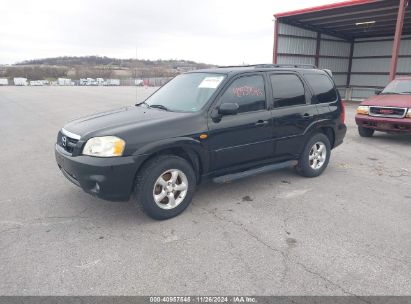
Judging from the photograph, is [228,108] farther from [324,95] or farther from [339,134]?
[339,134]

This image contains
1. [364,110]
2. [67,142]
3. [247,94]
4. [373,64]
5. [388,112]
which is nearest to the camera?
[67,142]

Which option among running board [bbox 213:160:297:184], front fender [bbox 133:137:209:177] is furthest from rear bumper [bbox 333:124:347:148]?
front fender [bbox 133:137:209:177]

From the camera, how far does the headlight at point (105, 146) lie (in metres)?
3.40

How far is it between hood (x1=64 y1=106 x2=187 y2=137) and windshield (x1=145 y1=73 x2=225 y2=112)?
0.23m

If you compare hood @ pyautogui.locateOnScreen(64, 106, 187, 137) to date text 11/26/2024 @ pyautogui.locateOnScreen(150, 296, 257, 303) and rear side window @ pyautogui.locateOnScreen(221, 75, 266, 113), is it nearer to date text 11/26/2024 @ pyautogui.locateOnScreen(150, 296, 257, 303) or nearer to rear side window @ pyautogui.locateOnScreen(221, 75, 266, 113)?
rear side window @ pyautogui.locateOnScreen(221, 75, 266, 113)

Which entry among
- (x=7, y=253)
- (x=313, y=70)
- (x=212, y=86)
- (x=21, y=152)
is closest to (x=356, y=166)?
(x=313, y=70)

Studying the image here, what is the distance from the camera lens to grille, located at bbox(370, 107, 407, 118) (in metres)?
7.77

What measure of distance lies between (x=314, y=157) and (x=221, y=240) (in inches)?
110

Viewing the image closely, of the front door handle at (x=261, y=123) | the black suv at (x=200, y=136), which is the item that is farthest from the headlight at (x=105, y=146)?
the front door handle at (x=261, y=123)

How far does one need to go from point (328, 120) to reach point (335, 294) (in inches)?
138

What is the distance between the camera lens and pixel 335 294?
2.52 m

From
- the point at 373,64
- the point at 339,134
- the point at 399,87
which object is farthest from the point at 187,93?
the point at 373,64

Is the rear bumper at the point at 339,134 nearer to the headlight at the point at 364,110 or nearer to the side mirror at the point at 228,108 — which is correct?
the side mirror at the point at 228,108

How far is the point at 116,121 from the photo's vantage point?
387cm
